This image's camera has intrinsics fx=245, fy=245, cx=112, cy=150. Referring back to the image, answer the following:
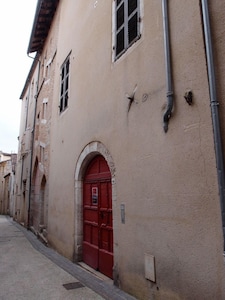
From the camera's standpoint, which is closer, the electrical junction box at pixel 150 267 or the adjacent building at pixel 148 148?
the adjacent building at pixel 148 148

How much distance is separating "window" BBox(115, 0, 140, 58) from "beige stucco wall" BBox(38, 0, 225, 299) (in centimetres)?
20

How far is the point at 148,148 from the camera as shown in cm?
324

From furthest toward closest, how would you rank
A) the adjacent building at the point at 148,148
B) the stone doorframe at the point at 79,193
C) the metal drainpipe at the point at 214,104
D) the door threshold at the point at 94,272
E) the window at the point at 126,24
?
the stone doorframe at the point at 79,193 → the door threshold at the point at 94,272 → the window at the point at 126,24 → the adjacent building at the point at 148,148 → the metal drainpipe at the point at 214,104

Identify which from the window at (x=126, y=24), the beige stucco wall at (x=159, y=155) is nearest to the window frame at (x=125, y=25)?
the window at (x=126, y=24)

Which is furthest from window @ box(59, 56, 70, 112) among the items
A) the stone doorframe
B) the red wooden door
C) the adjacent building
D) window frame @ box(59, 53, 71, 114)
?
the red wooden door

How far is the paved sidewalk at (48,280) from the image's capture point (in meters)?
3.44

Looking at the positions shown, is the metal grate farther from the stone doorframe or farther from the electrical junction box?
the electrical junction box

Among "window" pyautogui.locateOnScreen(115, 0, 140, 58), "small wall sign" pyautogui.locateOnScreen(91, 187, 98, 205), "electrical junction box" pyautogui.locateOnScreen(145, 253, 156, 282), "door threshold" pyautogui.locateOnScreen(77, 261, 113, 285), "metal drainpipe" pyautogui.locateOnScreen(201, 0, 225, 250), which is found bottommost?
"door threshold" pyautogui.locateOnScreen(77, 261, 113, 285)

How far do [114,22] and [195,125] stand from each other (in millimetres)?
2962

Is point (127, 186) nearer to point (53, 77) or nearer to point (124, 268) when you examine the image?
point (124, 268)

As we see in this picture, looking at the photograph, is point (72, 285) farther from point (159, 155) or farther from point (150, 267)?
point (159, 155)

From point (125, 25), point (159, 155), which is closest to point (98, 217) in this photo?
point (159, 155)

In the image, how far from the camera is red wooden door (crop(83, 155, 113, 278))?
14.1 feet

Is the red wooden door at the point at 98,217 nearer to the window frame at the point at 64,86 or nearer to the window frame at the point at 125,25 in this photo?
the window frame at the point at 125,25
